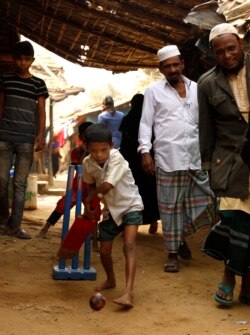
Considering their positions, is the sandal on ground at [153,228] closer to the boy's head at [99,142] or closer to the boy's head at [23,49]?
the boy's head at [23,49]

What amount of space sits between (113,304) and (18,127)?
2792mm

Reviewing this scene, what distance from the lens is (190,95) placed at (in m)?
5.26

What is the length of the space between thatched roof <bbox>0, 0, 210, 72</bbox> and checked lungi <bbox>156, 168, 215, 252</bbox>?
164cm

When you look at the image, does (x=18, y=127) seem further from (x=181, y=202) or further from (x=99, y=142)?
(x=99, y=142)

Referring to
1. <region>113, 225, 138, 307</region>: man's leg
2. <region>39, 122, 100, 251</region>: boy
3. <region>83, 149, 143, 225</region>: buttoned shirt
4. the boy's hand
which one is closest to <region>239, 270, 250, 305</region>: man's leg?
<region>113, 225, 138, 307</region>: man's leg

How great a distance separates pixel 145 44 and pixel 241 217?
16.4 feet

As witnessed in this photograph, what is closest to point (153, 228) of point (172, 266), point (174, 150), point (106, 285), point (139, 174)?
point (139, 174)

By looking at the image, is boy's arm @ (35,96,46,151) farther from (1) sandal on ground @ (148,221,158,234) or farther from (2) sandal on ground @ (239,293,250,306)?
(2) sandal on ground @ (239,293,250,306)

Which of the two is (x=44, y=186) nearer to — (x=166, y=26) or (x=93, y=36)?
(x=93, y=36)

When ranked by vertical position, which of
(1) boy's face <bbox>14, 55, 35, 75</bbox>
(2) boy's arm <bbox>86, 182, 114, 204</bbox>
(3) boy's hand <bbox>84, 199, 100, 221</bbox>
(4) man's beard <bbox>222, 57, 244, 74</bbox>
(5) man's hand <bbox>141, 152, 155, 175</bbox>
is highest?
(1) boy's face <bbox>14, 55, 35, 75</bbox>

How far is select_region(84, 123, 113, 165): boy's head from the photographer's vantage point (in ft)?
13.2

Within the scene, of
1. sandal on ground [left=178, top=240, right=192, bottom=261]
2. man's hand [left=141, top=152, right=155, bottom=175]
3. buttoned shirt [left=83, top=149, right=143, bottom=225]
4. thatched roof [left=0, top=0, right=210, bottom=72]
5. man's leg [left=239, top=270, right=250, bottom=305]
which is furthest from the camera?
thatched roof [left=0, top=0, right=210, bottom=72]

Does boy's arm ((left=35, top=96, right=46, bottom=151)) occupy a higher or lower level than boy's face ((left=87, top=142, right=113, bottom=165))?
higher

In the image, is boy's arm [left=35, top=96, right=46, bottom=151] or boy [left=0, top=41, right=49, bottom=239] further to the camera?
boy's arm [left=35, top=96, right=46, bottom=151]
